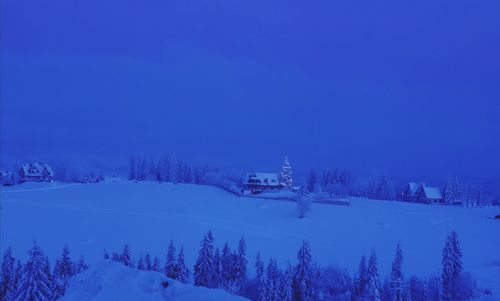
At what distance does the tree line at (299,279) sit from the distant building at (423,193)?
5531 cm

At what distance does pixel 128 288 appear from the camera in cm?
842

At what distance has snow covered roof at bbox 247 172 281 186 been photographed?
89.6 m

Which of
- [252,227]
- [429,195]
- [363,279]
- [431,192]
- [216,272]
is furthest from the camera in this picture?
[431,192]

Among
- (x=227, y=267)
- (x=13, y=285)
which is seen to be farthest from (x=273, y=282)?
(x=13, y=285)

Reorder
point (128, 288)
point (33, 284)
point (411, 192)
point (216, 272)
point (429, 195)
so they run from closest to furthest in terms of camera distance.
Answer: point (128, 288) < point (33, 284) < point (216, 272) < point (429, 195) < point (411, 192)

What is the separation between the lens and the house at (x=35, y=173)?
4353 inches

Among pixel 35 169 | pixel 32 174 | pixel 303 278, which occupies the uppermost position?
pixel 35 169

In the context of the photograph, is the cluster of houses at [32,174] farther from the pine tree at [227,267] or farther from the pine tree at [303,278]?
the pine tree at [303,278]

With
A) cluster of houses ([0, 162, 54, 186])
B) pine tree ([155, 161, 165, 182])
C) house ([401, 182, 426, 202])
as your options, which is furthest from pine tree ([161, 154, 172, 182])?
house ([401, 182, 426, 202])

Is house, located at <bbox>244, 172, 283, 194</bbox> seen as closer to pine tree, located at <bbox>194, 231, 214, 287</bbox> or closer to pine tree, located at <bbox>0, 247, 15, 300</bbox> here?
pine tree, located at <bbox>194, 231, 214, 287</bbox>

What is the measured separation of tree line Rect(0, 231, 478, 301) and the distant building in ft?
181

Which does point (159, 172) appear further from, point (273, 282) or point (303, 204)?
point (273, 282)

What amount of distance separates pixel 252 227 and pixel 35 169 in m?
88.8

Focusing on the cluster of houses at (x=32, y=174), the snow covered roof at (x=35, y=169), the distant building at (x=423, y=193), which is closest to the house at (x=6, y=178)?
the cluster of houses at (x=32, y=174)
